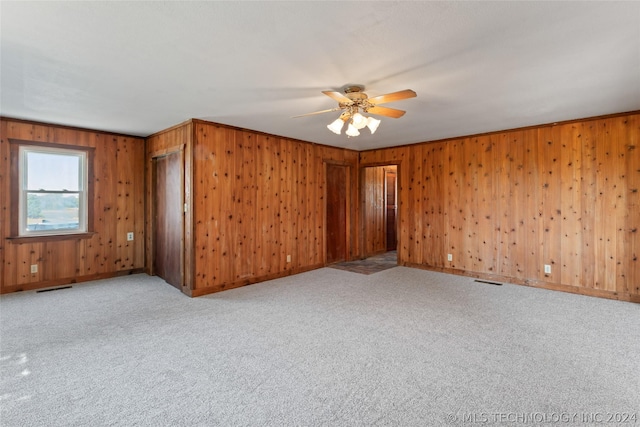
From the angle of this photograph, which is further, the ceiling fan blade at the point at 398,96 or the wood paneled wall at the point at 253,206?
the wood paneled wall at the point at 253,206

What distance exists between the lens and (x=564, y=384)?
2.15 m

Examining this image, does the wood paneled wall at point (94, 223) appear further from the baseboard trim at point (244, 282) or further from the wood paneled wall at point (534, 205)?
the wood paneled wall at point (534, 205)

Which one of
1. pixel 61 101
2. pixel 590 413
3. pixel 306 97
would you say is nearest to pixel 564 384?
pixel 590 413

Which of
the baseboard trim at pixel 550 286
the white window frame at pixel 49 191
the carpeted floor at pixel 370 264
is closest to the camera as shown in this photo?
the baseboard trim at pixel 550 286

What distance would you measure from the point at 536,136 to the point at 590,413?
3850 millimetres

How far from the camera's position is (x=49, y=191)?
4613 millimetres

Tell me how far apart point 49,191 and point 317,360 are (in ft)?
15.3

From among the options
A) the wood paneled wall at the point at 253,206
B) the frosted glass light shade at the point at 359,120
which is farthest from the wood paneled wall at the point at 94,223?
the frosted glass light shade at the point at 359,120

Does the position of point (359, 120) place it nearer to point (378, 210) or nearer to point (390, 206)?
point (378, 210)

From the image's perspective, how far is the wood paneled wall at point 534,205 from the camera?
402cm

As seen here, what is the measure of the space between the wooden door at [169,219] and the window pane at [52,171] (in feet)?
3.57

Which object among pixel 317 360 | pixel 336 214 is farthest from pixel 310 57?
pixel 336 214

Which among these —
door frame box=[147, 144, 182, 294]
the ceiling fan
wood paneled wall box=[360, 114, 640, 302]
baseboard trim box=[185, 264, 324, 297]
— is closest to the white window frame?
door frame box=[147, 144, 182, 294]

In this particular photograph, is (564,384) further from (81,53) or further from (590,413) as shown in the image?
(81,53)
